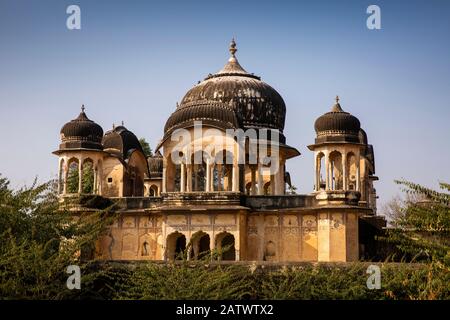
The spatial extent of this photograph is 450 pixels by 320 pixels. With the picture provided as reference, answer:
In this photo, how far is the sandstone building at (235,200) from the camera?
2284 centimetres

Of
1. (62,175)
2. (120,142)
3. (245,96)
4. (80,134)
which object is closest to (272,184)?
(245,96)

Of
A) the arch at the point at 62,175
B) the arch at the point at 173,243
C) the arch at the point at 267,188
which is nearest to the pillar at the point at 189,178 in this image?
the arch at the point at 173,243

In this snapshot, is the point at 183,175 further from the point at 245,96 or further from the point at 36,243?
the point at 36,243

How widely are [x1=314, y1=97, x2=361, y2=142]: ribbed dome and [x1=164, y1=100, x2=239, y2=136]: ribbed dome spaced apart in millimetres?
2724

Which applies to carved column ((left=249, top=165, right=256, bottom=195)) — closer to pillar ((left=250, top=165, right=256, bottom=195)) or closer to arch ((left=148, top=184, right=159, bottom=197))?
pillar ((left=250, top=165, right=256, bottom=195))

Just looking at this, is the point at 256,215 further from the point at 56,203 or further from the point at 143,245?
the point at 56,203

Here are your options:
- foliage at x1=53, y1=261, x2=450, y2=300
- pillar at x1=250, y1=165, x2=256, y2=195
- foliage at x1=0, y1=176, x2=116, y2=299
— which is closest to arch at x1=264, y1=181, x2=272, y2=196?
pillar at x1=250, y1=165, x2=256, y2=195

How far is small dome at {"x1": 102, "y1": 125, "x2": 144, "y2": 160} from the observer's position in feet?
95.0

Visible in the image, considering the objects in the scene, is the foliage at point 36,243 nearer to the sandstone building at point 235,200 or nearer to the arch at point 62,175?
the sandstone building at point 235,200

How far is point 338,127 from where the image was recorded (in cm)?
2381
